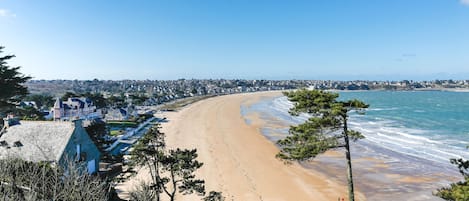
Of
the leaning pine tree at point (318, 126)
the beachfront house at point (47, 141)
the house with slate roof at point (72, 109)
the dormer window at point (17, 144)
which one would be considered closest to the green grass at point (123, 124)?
the house with slate roof at point (72, 109)

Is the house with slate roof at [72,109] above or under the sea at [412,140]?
above

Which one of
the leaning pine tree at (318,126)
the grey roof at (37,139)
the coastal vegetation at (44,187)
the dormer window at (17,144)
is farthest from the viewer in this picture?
the dormer window at (17,144)

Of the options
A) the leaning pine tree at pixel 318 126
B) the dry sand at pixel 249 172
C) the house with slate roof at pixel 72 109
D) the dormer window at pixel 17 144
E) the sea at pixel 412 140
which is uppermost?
the leaning pine tree at pixel 318 126

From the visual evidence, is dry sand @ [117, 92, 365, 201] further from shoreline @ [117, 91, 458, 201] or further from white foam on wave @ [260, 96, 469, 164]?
white foam on wave @ [260, 96, 469, 164]

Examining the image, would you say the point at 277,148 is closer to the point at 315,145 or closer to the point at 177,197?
the point at 177,197

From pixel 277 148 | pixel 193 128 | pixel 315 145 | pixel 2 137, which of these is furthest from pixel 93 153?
pixel 193 128

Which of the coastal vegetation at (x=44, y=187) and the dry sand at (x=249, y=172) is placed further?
the dry sand at (x=249, y=172)

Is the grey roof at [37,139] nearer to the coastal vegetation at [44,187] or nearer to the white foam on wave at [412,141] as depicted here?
the coastal vegetation at [44,187]

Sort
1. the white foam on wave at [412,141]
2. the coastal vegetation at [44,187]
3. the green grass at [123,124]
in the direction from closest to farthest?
the coastal vegetation at [44,187], the white foam on wave at [412,141], the green grass at [123,124]
